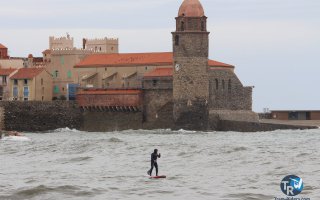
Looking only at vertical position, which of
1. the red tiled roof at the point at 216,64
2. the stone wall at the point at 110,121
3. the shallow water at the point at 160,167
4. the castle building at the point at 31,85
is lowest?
the shallow water at the point at 160,167

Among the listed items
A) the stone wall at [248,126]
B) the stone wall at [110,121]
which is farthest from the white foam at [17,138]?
the stone wall at [248,126]

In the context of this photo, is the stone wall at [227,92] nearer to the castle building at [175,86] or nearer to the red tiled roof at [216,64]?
the castle building at [175,86]

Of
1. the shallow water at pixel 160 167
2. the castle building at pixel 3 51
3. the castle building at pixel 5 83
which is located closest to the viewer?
the shallow water at pixel 160 167

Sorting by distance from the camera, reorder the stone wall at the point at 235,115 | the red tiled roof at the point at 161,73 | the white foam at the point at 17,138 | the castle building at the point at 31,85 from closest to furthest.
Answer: the white foam at the point at 17,138, the stone wall at the point at 235,115, the red tiled roof at the point at 161,73, the castle building at the point at 31,85

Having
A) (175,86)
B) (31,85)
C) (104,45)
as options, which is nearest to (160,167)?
(175,86)

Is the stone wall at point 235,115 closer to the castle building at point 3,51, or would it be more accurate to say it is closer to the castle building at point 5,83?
the castle building at point 5,83

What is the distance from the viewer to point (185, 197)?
43.7 meters

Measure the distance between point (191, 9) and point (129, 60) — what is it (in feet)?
45.6

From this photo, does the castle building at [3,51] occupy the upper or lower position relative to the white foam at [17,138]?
upper

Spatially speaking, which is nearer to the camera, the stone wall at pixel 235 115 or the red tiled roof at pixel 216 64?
the stone wall at pixel 235 115

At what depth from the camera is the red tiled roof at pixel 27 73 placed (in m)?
112

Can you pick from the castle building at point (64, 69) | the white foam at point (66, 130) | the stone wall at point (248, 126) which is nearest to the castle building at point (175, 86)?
the stone wall at point (248, 126)

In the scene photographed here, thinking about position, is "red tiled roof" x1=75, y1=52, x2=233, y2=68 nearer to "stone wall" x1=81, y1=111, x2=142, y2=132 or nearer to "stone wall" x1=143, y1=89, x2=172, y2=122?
"stone wall" x1=143, y1=89, x2=172, y2=122

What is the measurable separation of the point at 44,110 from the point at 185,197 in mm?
64507
